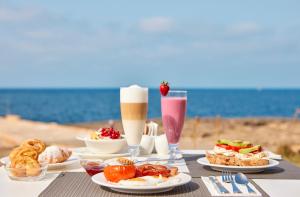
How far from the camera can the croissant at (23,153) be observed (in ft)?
8.68

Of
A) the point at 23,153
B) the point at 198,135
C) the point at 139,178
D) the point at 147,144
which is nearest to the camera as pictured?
the point at 139,178

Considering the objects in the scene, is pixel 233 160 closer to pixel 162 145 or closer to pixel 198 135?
pixel 162 145

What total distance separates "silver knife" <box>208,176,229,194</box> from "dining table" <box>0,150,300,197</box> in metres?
0.05

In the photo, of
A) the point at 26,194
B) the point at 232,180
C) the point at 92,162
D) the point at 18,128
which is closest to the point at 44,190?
the point at 26,194

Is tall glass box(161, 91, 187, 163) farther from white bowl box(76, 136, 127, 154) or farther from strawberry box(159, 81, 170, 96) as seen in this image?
white bowl box(76, 136, 127, 154)

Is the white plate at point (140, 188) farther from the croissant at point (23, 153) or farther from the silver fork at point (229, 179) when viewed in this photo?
the croissant at point (23, 153)

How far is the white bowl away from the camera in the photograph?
307cm

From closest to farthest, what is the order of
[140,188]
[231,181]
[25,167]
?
[140,188] < [231,181] < [25,167]

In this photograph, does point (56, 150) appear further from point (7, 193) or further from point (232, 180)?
point (232, 180)

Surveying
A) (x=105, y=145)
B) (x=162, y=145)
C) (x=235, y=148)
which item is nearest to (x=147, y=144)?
(x=162, y=145)

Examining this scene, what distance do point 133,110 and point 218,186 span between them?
791 millimetres

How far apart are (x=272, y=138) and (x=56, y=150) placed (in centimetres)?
1488

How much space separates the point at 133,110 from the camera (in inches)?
115

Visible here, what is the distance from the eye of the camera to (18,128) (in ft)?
68.3
